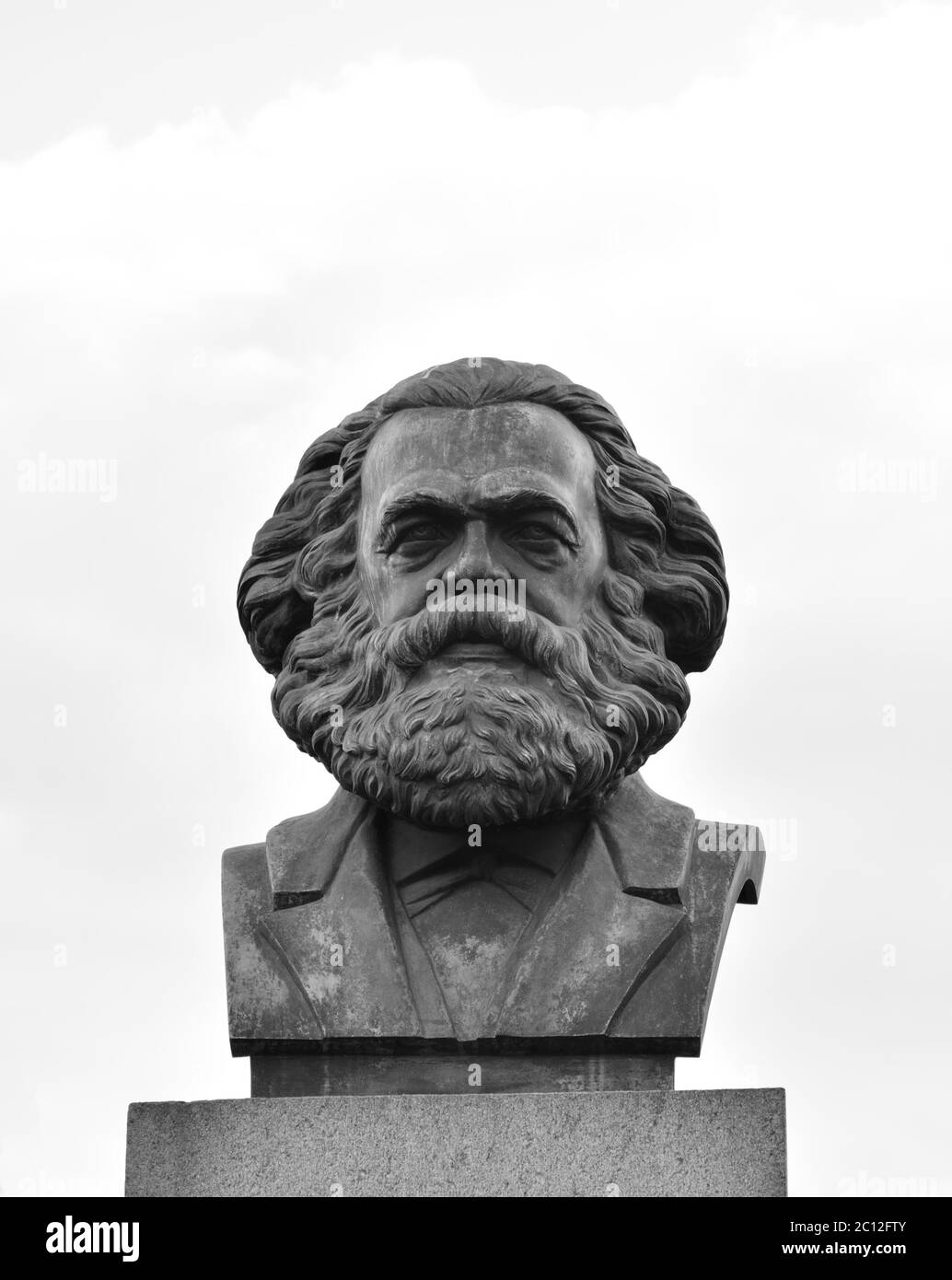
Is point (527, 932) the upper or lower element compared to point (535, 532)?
lower

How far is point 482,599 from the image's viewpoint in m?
9.98

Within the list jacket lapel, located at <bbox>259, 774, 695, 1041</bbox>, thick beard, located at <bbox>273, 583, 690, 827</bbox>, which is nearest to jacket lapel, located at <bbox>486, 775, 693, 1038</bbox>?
jacket lapel, located at <bbox>259, 774, 695, 1041</bbox>

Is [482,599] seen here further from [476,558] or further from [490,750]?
[490,750]

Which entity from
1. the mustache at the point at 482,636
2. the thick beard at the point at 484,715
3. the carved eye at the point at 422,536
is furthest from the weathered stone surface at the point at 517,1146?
the carved eye at the point at 422,536

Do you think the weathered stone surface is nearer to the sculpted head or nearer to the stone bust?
the stone bust

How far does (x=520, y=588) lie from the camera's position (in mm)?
10117

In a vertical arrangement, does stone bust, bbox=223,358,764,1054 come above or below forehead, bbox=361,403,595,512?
below

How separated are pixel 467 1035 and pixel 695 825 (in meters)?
1.34

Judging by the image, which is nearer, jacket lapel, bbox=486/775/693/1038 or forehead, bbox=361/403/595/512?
jacket lapel, bbox=486/775/693/1038

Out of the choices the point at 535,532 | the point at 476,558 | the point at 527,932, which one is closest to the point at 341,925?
the point at 527,932

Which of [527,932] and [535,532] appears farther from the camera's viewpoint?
[535,532]

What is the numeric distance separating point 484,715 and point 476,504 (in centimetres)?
84

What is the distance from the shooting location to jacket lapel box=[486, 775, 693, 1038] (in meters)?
9.81

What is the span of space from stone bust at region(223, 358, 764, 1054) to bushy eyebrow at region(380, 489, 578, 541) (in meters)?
0.01
